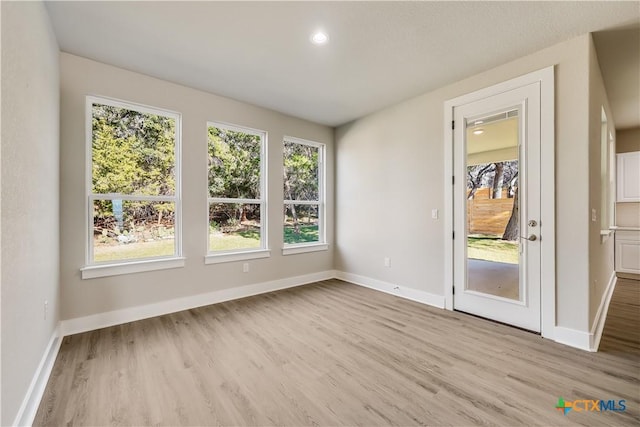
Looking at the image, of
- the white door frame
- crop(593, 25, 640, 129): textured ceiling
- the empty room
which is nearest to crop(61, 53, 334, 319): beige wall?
the empty room

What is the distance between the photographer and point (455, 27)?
2234 millimetres

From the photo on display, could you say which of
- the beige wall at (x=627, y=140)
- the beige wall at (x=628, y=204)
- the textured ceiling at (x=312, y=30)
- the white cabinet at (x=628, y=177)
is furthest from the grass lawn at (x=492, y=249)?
the beige wall at (x=627, y=140)

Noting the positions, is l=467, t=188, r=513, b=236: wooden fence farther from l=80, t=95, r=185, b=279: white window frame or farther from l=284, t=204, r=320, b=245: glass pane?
l=80, t=95, r=185, b=279: white window frame

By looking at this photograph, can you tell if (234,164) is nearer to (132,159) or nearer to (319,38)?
(132,159)

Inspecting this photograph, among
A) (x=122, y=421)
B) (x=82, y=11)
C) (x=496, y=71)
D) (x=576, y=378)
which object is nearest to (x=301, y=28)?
(x=82, y=11)

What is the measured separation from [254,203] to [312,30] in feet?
7.63

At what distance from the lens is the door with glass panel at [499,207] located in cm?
262

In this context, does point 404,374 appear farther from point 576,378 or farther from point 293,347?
point 576,378

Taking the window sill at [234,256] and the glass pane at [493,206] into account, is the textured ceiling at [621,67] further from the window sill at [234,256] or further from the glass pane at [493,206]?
the window sill at [234,256]

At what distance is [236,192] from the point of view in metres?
3.77

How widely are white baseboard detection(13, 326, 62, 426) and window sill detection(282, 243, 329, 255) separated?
2581 millimetres

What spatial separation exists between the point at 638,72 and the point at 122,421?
18.1ft

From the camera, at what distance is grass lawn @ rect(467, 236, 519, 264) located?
9.16 feet

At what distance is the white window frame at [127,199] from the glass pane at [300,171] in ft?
5.07
